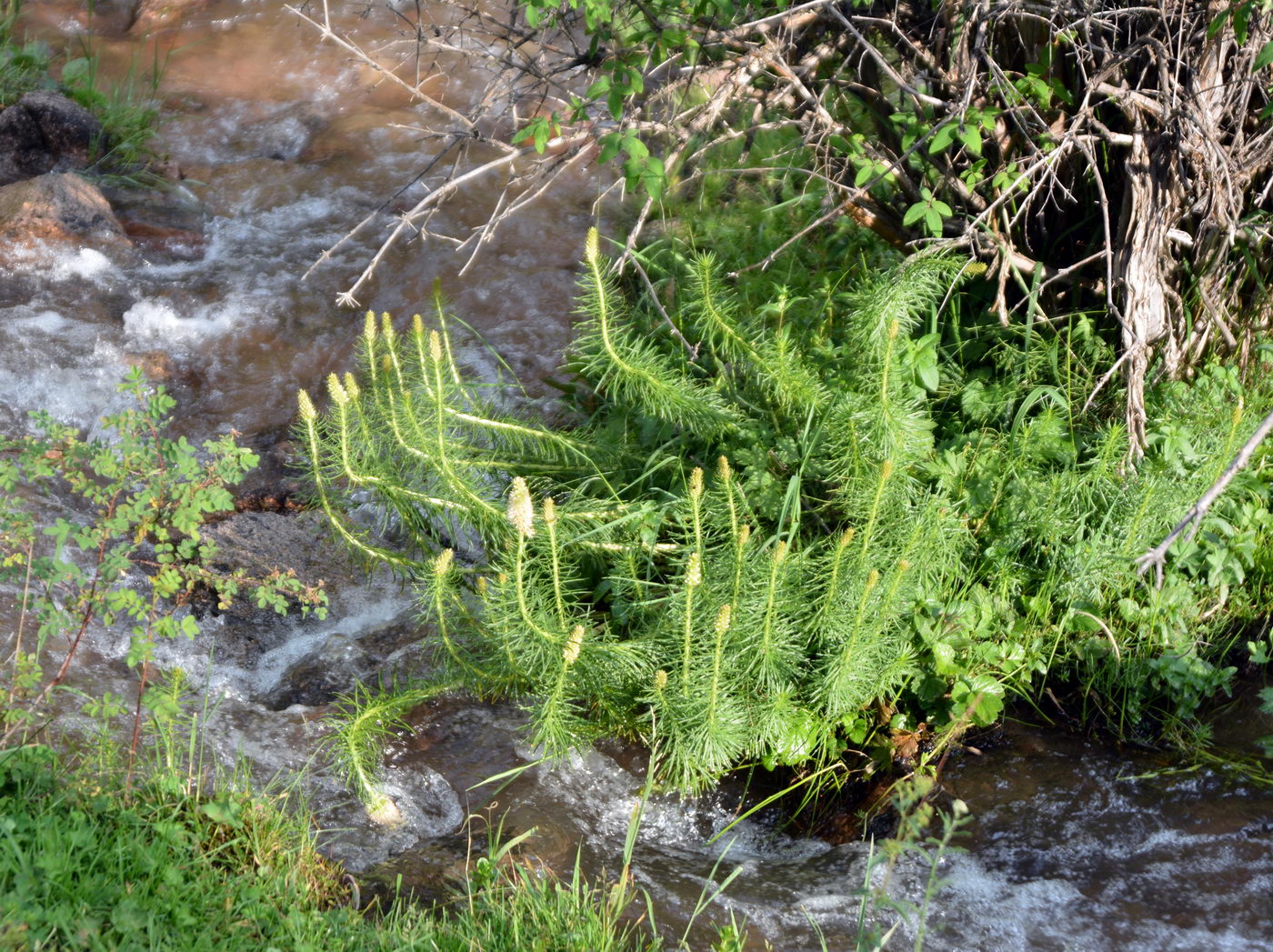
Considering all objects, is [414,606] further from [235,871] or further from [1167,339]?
[1167,339]

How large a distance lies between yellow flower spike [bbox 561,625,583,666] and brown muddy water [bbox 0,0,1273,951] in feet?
1.90

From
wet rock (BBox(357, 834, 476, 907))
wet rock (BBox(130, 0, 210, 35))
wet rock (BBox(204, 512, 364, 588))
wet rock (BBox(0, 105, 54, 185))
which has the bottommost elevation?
wet rock (BBox(204, 512, 364, 588))

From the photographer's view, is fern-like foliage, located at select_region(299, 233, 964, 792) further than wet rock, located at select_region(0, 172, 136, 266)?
No

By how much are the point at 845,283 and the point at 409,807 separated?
2448mm

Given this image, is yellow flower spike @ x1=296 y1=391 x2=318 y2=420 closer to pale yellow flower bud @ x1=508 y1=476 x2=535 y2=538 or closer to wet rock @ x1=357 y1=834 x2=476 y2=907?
pale yellow flower bud @ x1=508 y1=476 x2=535 y2=538

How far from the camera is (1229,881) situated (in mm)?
2793

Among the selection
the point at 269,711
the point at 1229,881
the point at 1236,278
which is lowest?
the point at 269,711

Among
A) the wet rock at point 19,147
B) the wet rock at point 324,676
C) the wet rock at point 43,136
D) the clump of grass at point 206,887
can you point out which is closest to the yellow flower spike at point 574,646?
the clump of grass at point 206,887

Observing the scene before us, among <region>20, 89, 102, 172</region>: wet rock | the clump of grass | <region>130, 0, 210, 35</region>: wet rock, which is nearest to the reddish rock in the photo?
<region>20, 89, 102, 172</region>: wet rock

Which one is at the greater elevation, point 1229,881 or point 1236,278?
point 1236,278

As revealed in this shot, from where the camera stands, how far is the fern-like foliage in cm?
290

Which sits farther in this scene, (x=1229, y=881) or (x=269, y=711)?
(x=269, y=711)

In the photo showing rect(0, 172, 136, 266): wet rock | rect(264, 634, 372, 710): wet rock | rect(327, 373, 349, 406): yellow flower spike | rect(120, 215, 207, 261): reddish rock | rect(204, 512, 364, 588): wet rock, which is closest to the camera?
rect(327, 373, 349, 406): yellow flower spike

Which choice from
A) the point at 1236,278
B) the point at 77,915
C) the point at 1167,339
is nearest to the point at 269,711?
the point at 77,915
